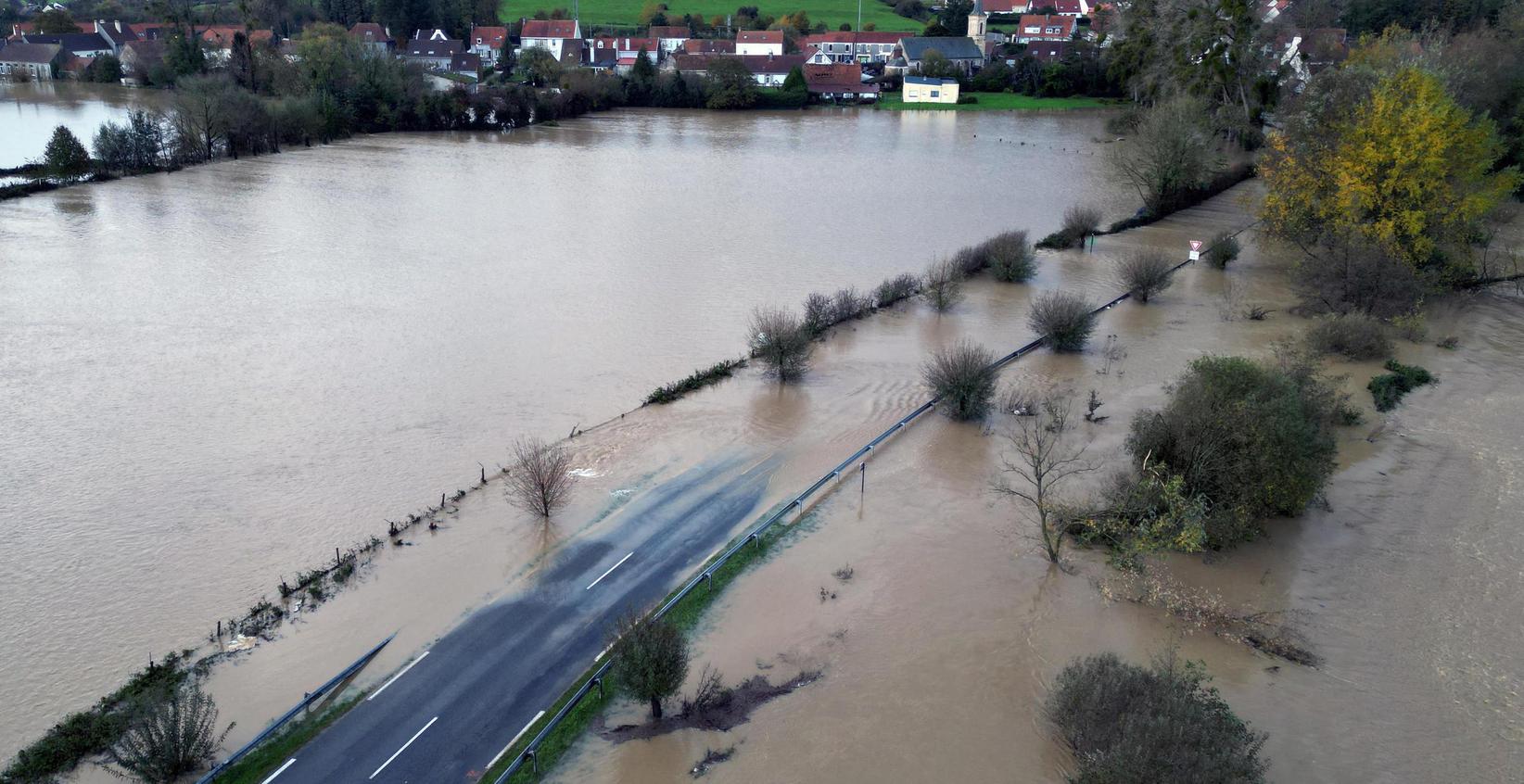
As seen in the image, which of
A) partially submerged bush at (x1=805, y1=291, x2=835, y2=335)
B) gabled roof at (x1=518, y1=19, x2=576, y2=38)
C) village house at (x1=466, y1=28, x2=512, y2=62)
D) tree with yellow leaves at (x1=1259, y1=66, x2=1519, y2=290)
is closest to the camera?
partially submerged bush at (x1=805, y1=291, x2=835, y2=335)

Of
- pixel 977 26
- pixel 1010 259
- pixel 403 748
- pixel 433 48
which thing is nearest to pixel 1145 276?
pixel 1010 259

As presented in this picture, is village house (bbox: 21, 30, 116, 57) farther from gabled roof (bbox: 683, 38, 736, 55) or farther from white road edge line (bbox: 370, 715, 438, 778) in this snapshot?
white road edge line (bbox: 370, 715, 438, 778)

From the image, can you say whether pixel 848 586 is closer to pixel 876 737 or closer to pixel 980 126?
pixel 876 737

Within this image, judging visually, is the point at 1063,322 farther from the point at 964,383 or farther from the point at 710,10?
the point at 710,10

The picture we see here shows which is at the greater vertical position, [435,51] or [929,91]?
[435,51]

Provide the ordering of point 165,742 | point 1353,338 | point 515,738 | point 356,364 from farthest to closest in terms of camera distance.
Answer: point 1353,338, point 356,364, point 515,738, point 165,742

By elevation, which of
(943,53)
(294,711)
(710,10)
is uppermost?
(710,10)

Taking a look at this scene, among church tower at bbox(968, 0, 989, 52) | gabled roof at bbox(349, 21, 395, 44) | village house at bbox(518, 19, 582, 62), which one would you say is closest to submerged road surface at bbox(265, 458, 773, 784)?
village house at bbox(518, 19, 582, 62)
